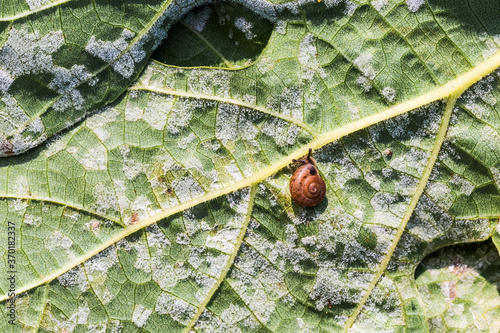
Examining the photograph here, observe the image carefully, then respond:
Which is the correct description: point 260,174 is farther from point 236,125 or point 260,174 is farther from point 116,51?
point 116,51

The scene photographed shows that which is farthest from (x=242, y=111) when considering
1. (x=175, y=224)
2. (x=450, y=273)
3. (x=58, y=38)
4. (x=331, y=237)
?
(x=450, y=273)

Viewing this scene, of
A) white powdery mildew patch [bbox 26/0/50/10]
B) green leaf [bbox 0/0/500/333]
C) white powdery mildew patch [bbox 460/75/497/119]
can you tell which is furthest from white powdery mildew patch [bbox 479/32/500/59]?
white powdery mildew patch [bbox 26/0/50/10]

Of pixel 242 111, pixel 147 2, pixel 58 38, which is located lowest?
pixel 242 111

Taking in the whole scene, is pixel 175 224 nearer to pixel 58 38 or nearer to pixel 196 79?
pixel 196 79

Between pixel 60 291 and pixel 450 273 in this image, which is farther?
pixel 450 273

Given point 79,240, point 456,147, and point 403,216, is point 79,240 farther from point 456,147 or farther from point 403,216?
point 456,147

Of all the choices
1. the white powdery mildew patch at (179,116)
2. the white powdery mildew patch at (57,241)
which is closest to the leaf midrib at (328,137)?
the white powdery mildew patch at (57,241)

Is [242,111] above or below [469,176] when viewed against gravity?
above
